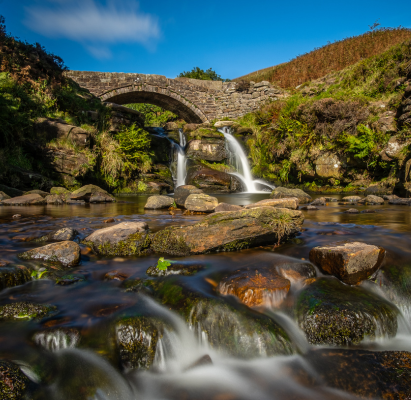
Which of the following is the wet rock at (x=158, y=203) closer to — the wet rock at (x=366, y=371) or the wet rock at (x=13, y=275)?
the wet rock at (x=13, y=275)

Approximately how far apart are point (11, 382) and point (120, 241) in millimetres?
2274

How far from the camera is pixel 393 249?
347 centimetres

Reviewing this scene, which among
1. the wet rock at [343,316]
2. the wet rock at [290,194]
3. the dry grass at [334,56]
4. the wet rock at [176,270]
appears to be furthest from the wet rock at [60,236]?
the dry grass at [334,56]

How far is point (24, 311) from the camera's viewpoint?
2.21 meters

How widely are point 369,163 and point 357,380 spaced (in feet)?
36.2

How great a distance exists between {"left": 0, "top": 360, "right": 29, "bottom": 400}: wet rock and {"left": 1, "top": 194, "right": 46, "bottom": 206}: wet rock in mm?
8387

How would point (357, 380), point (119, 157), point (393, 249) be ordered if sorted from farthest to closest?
1. point (119, 157)
2. point (393, 249)
3. point (357, 380)

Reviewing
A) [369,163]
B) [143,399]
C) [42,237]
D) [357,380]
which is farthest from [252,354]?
[369,163]

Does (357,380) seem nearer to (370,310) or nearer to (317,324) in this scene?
(317,324)

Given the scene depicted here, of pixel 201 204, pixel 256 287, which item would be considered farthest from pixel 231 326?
pixel 201 204

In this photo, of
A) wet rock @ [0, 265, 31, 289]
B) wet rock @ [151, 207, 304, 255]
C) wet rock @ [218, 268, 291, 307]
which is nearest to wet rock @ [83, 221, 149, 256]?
wet rock @ [151, 207, 304, 255]

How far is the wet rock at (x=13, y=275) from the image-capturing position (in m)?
2.63

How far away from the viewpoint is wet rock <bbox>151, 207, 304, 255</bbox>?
3715mm

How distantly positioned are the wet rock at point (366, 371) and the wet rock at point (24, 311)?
2.12m
